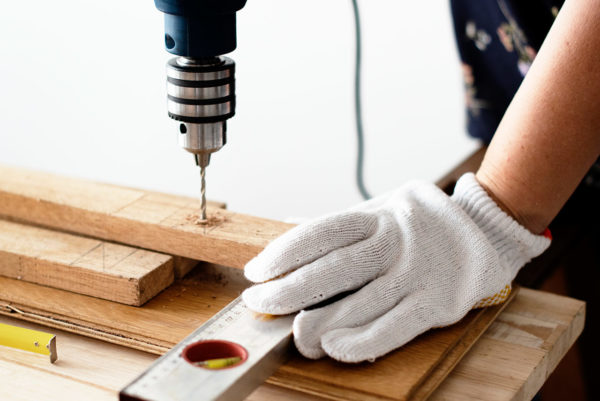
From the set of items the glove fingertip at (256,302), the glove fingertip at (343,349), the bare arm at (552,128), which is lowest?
the glove fingertip at (343,349)

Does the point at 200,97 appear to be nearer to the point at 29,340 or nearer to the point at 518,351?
the point at 29,340

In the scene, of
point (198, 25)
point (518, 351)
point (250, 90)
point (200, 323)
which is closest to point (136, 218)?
point (200, 323)

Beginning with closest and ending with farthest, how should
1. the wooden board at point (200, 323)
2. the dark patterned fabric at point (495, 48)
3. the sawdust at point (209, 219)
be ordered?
the wooden board at point (200, 323), the sawdust at point (209, 219), the dark patterned fabric at point (495, 48)

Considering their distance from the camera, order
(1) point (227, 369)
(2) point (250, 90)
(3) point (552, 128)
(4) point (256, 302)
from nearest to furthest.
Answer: (1) point (227, 369)
(4) point (256, 302)
(3) point (552, 128)
(2) point (250, 90)

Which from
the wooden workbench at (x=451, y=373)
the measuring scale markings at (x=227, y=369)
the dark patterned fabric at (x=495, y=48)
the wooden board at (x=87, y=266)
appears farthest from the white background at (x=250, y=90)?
the measuring scale markings at (x=227, y=369)

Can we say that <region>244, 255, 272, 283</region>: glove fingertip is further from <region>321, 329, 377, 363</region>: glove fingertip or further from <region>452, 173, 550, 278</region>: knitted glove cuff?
<region>452, 173, 550, 278</region>: knitted glove cuff

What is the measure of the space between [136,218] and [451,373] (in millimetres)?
485

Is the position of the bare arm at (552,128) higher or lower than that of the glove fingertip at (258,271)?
higher

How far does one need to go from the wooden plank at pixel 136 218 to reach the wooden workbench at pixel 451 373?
172 mm

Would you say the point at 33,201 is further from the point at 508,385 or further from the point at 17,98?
the point at 17,98

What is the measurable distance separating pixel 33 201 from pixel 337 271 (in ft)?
1.73

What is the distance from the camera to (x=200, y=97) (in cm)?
90

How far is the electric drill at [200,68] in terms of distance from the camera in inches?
34.2

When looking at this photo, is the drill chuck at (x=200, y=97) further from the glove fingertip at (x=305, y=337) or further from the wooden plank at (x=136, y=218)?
the glove fingertip at (x=305, y=337)
